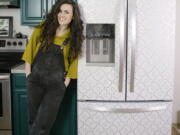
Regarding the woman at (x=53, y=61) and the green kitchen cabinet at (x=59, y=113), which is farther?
the green kitchen cabinet at (x=59, y=113)

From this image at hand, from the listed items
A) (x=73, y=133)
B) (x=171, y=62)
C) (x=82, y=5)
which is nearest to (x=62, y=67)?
(x=82, y=5)

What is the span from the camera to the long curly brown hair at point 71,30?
6.25 feet

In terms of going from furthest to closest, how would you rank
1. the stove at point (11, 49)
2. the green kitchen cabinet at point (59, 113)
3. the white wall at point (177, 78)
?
the white wall at point (177, 78) < the stove at point (11, 49) < the green kitchen cabinet at point (59, 113)

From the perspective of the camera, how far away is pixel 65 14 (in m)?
1.95

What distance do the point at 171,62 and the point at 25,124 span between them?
1.41m

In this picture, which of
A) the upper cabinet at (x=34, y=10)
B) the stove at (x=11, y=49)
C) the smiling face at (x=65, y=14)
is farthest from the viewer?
the stove at (x=11, y=49)

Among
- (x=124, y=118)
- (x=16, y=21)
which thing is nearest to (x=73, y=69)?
(x=124, y=118)

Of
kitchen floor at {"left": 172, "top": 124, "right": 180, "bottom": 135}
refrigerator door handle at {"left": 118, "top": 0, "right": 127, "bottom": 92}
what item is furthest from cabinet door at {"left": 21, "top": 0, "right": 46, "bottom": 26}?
kitchen floor at {"left": 172, "top": 124, "right": 180, "bottom": 135}

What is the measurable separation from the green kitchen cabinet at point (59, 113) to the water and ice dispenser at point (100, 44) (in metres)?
0.33

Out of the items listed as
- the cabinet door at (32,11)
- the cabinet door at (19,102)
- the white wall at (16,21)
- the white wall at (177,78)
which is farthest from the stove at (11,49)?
the white wall at (177,78)

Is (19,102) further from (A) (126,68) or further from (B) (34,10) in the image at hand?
(A) (126,68)

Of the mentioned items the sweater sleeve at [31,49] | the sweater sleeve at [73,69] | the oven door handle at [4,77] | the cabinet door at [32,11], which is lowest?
the oven door handle at [4,77]

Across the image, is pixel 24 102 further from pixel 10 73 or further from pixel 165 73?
pixel 165 73

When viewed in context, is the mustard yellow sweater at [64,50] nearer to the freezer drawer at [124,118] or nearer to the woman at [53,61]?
the woman at [53,61]
